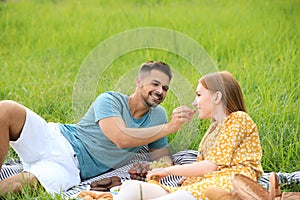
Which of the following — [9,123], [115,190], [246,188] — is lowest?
[115,190]

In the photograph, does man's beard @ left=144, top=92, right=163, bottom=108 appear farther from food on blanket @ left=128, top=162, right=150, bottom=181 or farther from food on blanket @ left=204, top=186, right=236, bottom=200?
food on blanket @ left=204, top=186, right=236, bottom=200

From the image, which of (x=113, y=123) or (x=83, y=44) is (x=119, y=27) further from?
(x=113, y=123)

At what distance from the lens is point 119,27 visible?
6.32m

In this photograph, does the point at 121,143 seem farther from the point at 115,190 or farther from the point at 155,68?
the point at 155,68

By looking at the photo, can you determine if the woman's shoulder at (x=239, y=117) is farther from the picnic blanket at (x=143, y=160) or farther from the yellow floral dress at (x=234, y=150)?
the picnic blanket at (x=143, y=160)

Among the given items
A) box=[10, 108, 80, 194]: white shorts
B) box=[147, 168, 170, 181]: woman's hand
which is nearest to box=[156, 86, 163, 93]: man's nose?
box=[147, 168, 170, 181]: woman's hand

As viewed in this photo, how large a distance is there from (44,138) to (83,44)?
2.93 meters

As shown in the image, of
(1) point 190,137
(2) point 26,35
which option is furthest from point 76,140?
(2) point 26,35

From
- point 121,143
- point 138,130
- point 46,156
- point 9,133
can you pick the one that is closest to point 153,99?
point 138,130

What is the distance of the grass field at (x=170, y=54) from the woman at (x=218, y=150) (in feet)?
0.76

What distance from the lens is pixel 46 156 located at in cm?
318

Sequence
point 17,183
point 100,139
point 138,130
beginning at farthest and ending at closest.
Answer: point 100,139
point 138,130
point 17,183

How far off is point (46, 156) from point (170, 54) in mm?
1326

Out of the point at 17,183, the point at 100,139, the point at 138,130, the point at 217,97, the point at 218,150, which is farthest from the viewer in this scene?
the point at 100,139
